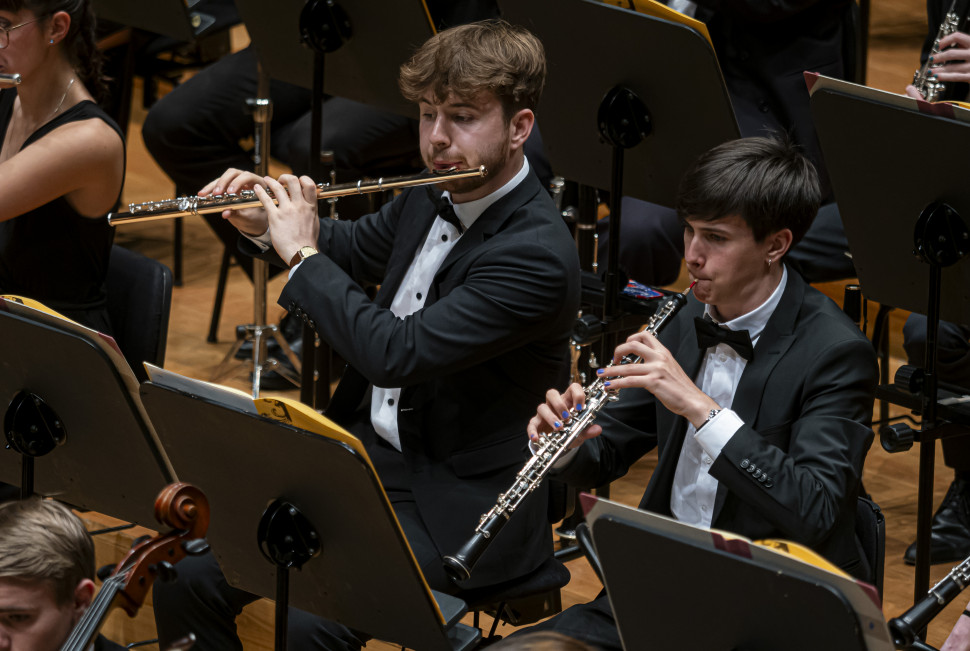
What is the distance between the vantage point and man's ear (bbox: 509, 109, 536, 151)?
98.3 inches

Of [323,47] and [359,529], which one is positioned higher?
[323,47]

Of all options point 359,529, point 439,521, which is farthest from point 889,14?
point 359,529

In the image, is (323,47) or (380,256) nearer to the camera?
(380,256)

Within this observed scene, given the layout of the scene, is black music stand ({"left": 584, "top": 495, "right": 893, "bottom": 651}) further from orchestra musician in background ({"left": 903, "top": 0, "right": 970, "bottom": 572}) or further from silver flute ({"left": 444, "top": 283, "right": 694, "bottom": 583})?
orchestra musician in background ({"left": 903, "top": 0, "right": 970, "bottom": 572})

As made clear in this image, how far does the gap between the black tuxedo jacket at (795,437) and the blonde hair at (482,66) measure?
0.56 m

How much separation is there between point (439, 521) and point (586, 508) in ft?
2.29

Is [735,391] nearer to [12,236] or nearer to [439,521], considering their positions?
[439,521]

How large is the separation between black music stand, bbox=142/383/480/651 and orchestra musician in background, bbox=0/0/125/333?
105 cm

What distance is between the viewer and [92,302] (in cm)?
302

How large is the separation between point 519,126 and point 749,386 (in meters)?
0.69

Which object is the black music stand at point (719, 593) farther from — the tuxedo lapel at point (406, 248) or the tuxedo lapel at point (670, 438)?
the tuxedo lapel at point (406, 248)

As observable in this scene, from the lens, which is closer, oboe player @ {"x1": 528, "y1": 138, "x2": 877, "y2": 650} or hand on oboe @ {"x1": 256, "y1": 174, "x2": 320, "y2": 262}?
oboe player @ {"x1": 528, "y1": 138, "x2": 877, "y2": 650}

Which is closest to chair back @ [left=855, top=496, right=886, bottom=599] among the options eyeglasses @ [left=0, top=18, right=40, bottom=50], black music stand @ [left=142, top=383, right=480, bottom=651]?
black music stand @ [left=142, top=383, right=480, bottom=651]

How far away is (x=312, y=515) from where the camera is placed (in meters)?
1.96
